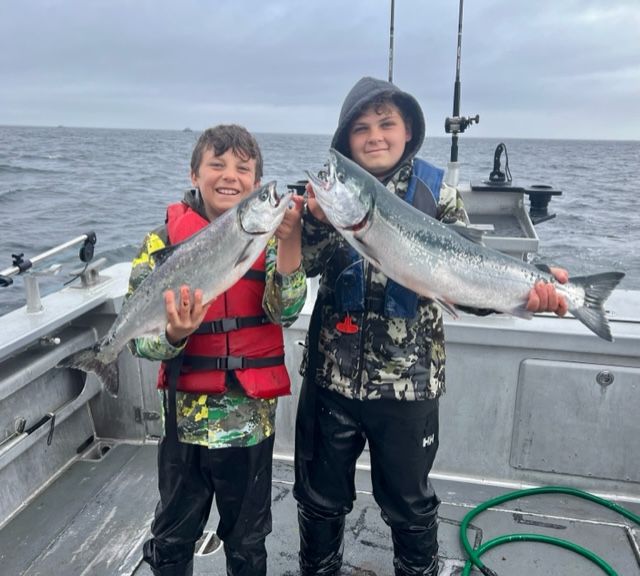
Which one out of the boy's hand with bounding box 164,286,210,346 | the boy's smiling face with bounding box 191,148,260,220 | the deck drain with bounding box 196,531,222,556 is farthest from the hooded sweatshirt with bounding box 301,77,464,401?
the deck drain with bounding box 196,531,222,556

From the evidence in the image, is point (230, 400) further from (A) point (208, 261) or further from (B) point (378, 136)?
(B) point (378, 136)

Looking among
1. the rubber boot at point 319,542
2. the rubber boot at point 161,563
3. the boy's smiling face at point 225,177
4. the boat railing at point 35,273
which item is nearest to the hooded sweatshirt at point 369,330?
the boy's smiling face at point 225,177

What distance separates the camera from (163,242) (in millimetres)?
3035

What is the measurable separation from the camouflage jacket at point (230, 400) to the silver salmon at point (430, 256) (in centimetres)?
42

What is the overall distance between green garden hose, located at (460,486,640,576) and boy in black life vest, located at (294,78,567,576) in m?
0.54

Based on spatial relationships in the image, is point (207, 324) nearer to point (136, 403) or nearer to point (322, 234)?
point (322, 234)

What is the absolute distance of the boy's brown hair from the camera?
2895 millimetres

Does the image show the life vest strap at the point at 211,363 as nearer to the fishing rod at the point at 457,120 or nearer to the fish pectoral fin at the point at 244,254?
the fish pectoral fin at the point at 244,254

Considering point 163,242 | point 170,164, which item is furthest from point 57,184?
point 163,242

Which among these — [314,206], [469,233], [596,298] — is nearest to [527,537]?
[596,298]

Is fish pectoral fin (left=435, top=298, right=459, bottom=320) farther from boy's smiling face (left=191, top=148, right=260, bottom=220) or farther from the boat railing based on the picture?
the boat railing

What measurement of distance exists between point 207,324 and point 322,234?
2.44 feet

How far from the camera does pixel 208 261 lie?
8.54 feet

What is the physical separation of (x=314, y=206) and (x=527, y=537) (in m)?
2.72
